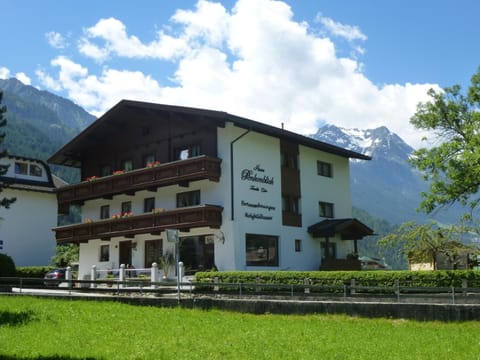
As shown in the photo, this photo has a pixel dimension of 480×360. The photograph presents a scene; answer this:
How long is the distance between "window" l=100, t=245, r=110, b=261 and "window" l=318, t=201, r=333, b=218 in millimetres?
13596

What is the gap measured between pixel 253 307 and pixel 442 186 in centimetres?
1052

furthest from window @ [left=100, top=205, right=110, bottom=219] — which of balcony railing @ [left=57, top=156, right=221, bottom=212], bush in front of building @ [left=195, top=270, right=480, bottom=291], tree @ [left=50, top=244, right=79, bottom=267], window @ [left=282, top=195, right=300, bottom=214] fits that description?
bush in front of building @ [left=195, top=270, right=480, bottom=291]

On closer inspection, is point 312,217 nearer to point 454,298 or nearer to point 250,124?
point 250,124

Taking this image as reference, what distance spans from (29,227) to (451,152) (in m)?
33.4

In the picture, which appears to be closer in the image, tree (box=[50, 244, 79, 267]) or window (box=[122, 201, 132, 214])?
window (box=[122, 201, 132, 214])

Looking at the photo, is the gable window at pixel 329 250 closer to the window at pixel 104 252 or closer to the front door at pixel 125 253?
the front door at pixel 125 253

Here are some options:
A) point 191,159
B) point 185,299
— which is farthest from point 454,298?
point 191,159

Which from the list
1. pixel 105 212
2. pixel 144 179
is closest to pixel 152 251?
pixel 144 179

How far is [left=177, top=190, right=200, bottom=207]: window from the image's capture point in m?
32.4

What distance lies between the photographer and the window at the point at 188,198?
32.4m

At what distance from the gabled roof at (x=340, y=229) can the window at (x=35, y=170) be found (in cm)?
2453

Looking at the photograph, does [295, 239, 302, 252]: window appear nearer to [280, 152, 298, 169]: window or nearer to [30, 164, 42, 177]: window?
[280, 152, 298, 169]: window

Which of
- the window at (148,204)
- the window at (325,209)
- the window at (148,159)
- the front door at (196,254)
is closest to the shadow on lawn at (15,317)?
the front door at (196,254)

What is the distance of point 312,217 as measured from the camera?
36250mm
